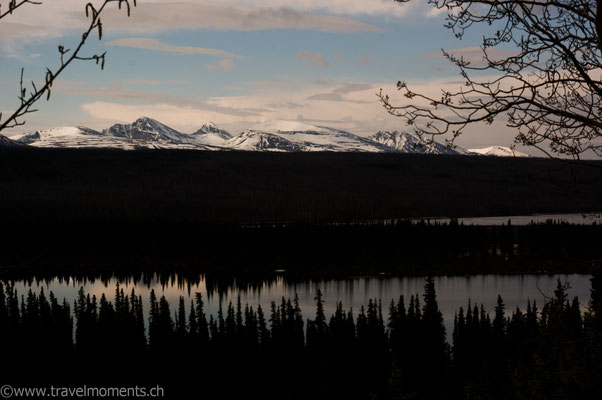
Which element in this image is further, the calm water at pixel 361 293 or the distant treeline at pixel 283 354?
the calm water at pixel 361 293

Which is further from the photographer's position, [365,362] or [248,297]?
[248,297]

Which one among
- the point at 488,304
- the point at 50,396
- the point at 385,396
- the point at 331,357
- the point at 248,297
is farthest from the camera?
the point at 248,297

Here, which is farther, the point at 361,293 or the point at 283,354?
the point at 361,293

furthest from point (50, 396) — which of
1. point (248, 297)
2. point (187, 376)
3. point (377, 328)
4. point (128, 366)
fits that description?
point (248, 297)

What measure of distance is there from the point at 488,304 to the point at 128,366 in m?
88.7

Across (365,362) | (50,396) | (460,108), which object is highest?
(460,108)

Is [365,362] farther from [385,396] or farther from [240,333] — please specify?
[240,333]

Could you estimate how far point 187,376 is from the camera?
10162cm

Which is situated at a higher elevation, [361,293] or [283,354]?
[361,293]

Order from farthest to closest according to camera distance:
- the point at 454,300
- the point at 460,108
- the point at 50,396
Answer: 1. the point at 454,300
2. the point at 50,396
3. the point at 460,108

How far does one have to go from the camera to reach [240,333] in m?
108

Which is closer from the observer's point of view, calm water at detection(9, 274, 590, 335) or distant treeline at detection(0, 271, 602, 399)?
distant treeline at detection(0, 271, 602, 399)

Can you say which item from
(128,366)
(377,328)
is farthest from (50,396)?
(377,328)

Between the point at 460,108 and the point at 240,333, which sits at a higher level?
the point at 460,108
